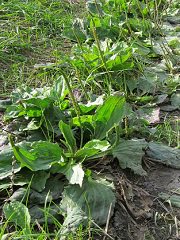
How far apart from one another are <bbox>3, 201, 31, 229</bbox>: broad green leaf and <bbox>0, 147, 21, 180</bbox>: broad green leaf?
0.55 ft

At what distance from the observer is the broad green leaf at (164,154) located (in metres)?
2.24

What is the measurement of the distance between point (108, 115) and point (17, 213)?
2.23 feet

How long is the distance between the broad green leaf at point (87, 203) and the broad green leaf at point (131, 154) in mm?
192

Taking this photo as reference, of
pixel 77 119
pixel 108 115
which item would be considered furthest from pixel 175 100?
pixel 77 119

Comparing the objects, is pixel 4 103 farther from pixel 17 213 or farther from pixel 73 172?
pixel 17 213

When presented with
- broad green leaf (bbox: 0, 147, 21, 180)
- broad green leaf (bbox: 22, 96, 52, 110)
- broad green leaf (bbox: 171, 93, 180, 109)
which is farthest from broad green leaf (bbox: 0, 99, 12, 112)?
broad green leaf (bbox: 171, 93, 180, 109)

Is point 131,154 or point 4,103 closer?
point 131,154

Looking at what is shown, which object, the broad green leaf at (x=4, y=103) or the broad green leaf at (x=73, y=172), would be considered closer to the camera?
the broad green leaf at (x=73, y=172)

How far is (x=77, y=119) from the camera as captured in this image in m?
2.21

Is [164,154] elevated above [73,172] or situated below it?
below

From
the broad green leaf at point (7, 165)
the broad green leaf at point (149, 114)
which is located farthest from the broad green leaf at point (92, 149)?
the broad green leaf at point (149, 114)

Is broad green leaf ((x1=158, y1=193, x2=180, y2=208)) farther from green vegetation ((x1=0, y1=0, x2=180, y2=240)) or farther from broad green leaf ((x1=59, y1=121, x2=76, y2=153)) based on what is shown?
broad green leaf ((x1=59, y1=121, x2=76, y2=153))

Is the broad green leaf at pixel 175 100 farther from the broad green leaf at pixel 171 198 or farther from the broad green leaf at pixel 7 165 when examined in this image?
the broad green leaf at pixel 7 165

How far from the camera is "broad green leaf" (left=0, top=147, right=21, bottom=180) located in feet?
6.54
